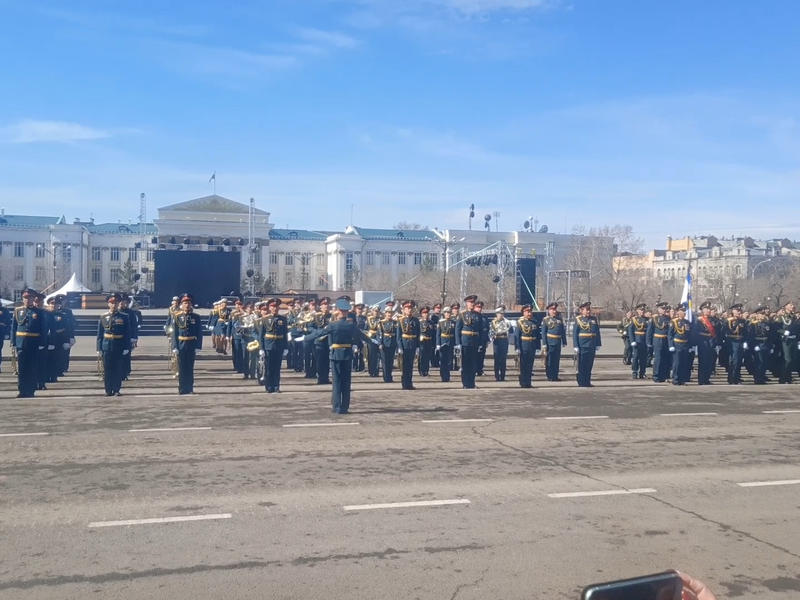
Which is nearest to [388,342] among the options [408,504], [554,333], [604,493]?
[554,333]

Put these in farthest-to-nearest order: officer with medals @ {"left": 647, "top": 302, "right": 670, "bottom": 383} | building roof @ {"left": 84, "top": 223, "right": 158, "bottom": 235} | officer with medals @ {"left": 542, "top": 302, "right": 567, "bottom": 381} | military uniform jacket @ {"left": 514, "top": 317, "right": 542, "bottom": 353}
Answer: building roof @ {"left": 84, "top": 223, "right": 158, "bottom": 235} → officer with medals @ {"left": 647, "top": 302, "right": 670, "bottom": 383} → officer with medals @ {"left": 542, "top": 302, "right": 567, "bottom": 381} → military uniform jacket @ {"left": 514, "top": 317, "right": 542, "bottom": 353}

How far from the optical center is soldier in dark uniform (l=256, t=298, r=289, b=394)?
14.8 meters

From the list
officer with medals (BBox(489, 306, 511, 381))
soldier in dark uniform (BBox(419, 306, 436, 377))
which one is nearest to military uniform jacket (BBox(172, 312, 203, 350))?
soldier in dark uniform (BBox(419, 306, 436, 377))

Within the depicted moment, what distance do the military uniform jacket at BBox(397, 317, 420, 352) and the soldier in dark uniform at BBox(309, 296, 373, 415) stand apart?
309 cm

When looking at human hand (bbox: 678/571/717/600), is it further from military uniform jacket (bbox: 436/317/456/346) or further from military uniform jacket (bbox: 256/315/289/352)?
military uniform jacket (bbox: 436/317/456/346)

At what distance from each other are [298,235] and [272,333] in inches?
3356

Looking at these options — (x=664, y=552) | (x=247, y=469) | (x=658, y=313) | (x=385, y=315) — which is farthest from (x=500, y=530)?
(x=658, y=313)

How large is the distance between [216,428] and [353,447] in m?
2.39

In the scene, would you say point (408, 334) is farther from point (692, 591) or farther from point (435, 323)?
point (692, 591)

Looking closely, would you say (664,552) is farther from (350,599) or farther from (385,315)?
(385,315)

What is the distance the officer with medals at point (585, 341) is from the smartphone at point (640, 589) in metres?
14.4

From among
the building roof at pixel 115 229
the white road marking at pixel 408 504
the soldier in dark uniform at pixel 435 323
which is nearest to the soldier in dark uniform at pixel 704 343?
the soldier in dark uniform at pixel 435 323

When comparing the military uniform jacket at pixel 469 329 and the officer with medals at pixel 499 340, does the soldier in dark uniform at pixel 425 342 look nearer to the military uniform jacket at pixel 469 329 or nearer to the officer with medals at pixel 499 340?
the officer with medals at pixel 499 340

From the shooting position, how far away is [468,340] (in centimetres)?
1617
